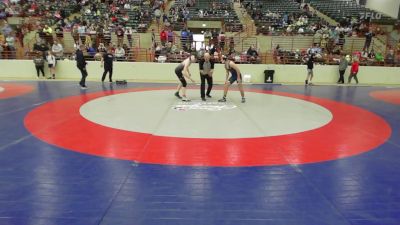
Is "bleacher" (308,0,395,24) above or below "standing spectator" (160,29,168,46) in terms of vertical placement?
above

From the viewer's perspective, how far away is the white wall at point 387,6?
2520cm

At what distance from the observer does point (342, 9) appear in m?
26.6

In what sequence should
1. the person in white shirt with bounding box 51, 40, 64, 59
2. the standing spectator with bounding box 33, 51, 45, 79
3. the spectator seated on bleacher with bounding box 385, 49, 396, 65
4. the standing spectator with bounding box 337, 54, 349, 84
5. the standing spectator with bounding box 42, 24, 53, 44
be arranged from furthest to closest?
1. the standing spectator with bounding box 42, 24, 53, 44
2. the spectator seated on bleacher with bounding box 385, 49, 396, 65
3. the person in white shirt with bounding box 51, 40, 64, 59
4. the standing spectator with bounding box 337, 54, 349, 84
5. the standing spectator with bounding box 33, 51, 45, 79

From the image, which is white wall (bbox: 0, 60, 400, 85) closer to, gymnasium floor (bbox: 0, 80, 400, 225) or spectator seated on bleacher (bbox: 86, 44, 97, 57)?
spectator seated on bleacher (bbox: 86, 44, 97, 57)

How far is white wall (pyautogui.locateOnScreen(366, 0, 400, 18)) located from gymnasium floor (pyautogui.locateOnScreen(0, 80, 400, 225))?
1807 centimetres

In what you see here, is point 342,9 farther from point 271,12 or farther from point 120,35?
point 120,35

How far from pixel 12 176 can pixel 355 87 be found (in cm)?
1475

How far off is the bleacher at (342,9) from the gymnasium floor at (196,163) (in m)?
16.0

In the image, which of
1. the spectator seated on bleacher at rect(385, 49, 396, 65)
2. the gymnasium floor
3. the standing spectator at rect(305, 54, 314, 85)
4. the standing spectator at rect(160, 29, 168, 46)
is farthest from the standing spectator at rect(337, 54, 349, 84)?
the standing spectator at rect(160, 29, 168, 46)

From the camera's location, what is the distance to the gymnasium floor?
14.0 ft

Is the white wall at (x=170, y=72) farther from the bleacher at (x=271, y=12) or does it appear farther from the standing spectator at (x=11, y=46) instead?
the bleacher at (x=271, y=12)

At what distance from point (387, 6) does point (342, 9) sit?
11.0 ft

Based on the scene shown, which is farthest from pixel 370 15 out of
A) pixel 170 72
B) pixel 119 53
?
pixel 119 53

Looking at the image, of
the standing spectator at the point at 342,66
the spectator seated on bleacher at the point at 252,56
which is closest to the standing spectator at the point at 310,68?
the standing spectator at the point at 342,66
